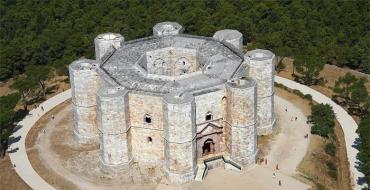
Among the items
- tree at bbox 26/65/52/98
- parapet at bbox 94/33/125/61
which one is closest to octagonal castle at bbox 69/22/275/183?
parapet at bbox 94/33/125/61

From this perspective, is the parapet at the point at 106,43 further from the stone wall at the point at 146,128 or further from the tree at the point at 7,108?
the stone wall at the point at 146,128

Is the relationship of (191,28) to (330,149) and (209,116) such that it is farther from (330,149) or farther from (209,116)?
(330,149)

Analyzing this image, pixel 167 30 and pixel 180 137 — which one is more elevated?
pixel 167 30

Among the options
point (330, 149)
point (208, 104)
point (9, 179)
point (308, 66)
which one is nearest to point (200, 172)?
point (208, 104)

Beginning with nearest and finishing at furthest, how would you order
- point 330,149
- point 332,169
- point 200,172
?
point 200,172
point 332,169
point 330,149

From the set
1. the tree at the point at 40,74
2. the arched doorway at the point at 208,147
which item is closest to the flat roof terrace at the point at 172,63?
the arched doorway at the point at 208,147

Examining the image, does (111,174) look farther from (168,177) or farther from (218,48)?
(218,48)
